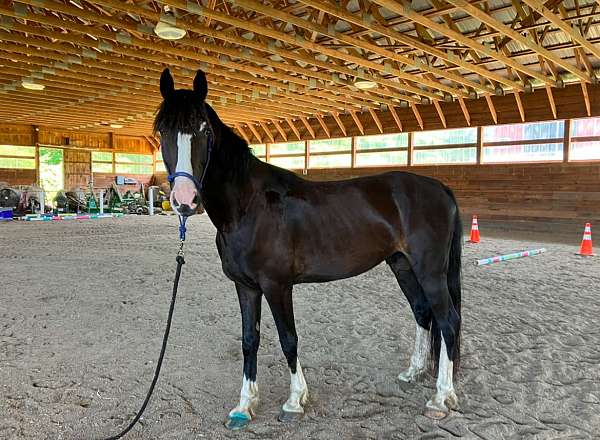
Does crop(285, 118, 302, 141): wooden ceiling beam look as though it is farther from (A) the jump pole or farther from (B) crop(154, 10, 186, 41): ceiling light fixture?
(A) the jump pole

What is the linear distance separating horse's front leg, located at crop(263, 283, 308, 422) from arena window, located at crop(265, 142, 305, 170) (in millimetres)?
15337

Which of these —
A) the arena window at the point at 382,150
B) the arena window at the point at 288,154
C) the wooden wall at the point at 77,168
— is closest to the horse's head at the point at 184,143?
the arena window at the point at 382,150

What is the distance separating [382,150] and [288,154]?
14.9 feet

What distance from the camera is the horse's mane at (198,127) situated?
169cm

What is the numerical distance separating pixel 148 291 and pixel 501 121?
1095 cm

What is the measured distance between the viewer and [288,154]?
17531mm

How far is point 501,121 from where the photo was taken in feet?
38.6

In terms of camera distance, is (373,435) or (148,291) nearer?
(373,435)

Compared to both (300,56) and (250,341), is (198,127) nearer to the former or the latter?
(250,341)

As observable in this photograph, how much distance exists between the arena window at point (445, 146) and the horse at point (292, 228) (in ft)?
37.0

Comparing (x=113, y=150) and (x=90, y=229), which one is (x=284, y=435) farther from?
(x=113, y=150)

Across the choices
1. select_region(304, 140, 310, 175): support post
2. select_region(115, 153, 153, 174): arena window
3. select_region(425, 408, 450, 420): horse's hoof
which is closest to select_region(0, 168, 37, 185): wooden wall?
select_region(115, 153, 153, 174): arena window

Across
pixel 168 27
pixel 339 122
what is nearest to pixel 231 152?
pixel 168 27

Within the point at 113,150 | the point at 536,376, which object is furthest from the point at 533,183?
the point at 113,150
